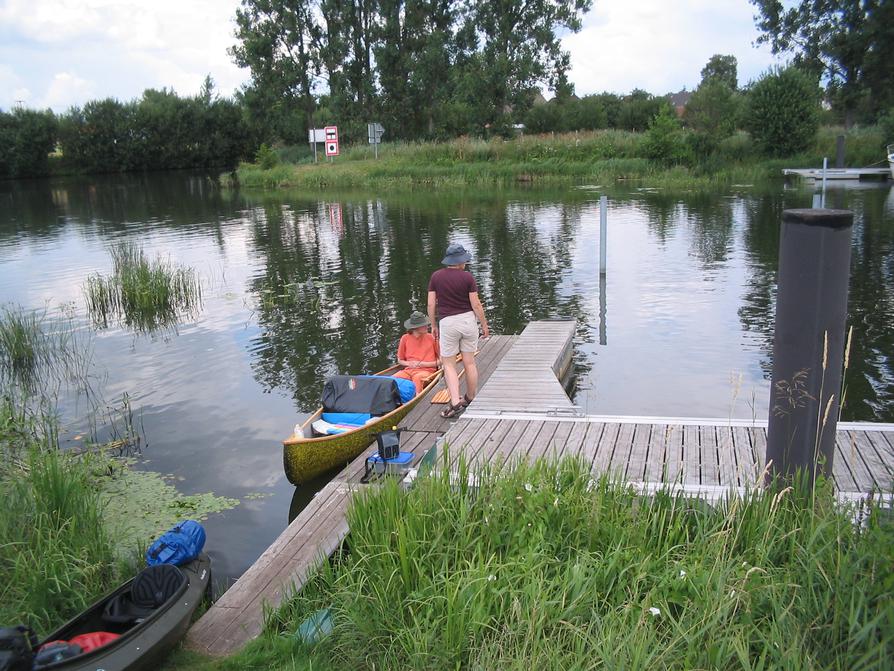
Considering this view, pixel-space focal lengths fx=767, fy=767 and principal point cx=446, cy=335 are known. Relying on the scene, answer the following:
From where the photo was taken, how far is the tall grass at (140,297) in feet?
50.4

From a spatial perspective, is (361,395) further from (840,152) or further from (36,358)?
(840,152)

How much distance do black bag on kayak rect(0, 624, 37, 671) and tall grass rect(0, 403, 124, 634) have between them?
1.09 m

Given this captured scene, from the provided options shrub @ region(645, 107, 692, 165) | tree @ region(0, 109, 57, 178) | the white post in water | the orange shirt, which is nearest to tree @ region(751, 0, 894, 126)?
shrub @ region(645, 107, 692, 165)

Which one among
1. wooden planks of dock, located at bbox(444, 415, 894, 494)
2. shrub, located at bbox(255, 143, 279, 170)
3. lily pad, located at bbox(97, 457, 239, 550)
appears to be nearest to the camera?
wooden planks of dock, located at bbox(444, 415, 894, 494)

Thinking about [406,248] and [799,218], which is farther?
[406,248]

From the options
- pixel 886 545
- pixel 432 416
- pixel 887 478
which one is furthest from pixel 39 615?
pixel 887 478

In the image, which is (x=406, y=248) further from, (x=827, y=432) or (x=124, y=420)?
(x=827, y=432)

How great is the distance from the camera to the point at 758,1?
51.7m

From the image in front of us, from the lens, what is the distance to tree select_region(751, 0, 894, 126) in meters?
44.2

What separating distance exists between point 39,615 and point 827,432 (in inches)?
196

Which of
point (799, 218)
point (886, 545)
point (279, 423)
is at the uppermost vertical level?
point (799, 218)

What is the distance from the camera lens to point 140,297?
619 inches

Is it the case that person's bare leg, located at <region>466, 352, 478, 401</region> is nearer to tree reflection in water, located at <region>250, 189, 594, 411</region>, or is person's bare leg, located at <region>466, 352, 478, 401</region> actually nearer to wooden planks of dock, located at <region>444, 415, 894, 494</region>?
wooden planks of dock, located at <region>444, 415, 894, 494</region>

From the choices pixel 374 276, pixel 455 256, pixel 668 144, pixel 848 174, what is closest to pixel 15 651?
pixel 455 256
